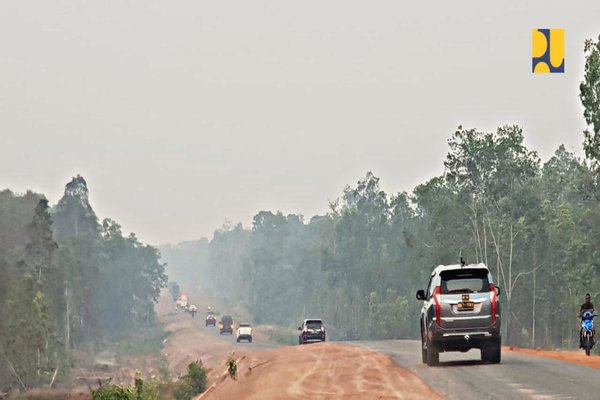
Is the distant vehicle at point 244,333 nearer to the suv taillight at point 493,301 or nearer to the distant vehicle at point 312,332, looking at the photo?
the distant vehicle at point 312,332

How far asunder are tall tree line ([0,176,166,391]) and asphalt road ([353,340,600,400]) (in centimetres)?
5961

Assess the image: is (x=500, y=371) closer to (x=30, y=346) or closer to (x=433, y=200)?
(x=30, y=346)

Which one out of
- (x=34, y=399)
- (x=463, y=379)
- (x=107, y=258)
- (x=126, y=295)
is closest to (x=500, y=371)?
(x=463, y=379)

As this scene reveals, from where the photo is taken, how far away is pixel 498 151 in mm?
93875

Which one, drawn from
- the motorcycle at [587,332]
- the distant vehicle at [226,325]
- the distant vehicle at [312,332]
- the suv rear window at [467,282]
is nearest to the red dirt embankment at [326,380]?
the suv rear window at [467,282]

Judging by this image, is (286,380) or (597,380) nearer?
(597,380)

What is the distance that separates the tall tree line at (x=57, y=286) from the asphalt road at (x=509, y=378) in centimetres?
5961

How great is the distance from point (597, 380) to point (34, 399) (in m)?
54.0

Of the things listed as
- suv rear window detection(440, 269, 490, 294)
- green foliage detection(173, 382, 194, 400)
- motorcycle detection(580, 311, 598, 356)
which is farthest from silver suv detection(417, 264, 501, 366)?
green foliage detection(173, 382, 194, 400)

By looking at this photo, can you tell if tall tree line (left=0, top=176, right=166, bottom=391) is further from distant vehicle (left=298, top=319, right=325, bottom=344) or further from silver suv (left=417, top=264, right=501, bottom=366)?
silver suv (left=417, top=264, right=501, bottom=366)

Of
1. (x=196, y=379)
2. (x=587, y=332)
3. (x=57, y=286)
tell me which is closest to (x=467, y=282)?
(x=587, y=332)

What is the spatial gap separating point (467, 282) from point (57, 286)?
9272 centimetres

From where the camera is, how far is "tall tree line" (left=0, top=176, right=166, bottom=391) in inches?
3319

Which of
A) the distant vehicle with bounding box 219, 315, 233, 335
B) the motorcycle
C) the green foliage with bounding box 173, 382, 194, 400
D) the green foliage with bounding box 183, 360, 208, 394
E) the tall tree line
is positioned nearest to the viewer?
the motorcycle
